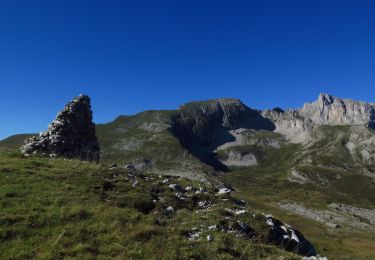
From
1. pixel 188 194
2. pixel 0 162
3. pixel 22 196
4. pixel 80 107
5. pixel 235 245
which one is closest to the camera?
pixel 235 245

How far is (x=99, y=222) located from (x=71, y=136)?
34.0m

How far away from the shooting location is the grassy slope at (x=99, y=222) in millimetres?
15914

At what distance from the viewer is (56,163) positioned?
31188mm

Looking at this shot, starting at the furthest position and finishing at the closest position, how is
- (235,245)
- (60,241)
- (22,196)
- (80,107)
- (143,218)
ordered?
1. (80,107)
2. (22,196)
3. (143,218)
4. (235,245)
5. (60,241)

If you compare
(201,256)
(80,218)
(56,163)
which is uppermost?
(56,163)

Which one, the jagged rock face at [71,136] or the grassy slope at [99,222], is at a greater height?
the jagged rock face at [71,136]

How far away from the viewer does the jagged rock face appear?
4550 cm

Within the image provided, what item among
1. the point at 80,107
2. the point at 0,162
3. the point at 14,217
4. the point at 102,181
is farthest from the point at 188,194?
the point at 80,107

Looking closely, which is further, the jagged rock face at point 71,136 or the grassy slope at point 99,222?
the jagged rock face at point 71,136

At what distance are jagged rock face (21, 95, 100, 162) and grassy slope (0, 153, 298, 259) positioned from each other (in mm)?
18767

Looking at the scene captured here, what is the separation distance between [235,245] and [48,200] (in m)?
9.93

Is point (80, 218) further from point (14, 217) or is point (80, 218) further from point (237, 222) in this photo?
point (237, 222)

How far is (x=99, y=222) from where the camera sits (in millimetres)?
18469

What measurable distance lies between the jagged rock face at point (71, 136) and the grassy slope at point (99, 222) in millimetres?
18767
